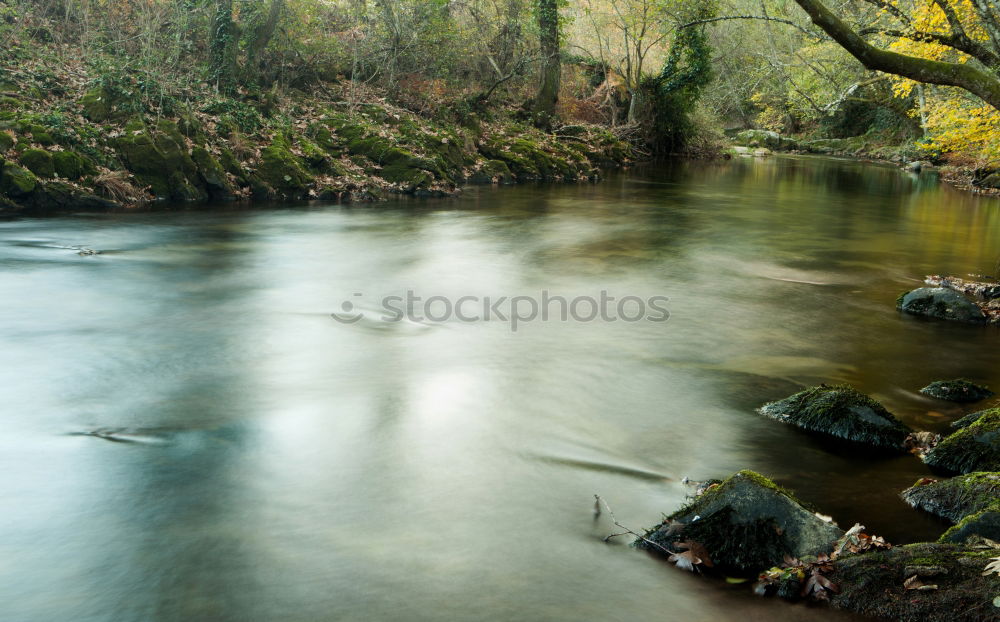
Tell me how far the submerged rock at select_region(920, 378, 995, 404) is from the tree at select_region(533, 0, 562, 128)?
26.6 meters

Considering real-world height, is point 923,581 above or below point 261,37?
below

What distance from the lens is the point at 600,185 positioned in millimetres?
28688

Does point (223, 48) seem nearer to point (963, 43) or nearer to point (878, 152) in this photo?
point (963, 43)

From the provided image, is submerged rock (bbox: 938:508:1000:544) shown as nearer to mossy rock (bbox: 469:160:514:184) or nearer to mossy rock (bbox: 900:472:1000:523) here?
mossy rock (bbox: 900:472:1000:523)

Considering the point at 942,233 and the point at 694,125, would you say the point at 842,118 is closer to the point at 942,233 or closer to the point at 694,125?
the point at 694,125

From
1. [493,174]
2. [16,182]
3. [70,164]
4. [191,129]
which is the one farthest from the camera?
[493,174]

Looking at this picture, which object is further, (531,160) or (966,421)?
(531,160)

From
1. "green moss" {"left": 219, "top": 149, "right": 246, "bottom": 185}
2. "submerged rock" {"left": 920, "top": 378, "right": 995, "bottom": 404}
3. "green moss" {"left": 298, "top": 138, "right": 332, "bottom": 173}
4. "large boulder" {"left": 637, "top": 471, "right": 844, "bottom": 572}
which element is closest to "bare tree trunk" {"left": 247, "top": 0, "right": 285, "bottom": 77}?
"green moss" {"left": 298, "top": 138, "right": 332, "bottom": 173}

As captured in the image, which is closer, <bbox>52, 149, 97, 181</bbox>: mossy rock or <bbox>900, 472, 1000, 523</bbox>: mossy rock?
<bbox>900, 472, 1000, 523</bbox>: mossy rock

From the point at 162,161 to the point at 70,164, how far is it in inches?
82.9

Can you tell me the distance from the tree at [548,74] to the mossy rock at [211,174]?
16341 millimetres

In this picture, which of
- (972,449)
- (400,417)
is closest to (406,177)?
(400,417)

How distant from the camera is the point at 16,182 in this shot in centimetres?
1703

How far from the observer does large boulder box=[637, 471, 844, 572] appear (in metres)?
4.64
